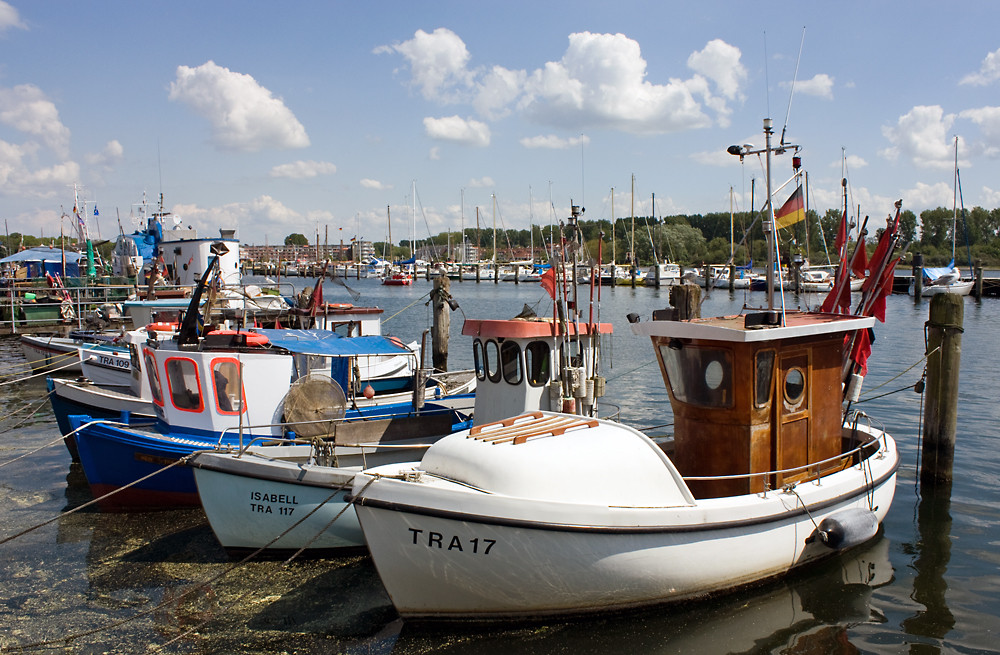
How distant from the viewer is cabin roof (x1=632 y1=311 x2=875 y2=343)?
795 centimetres

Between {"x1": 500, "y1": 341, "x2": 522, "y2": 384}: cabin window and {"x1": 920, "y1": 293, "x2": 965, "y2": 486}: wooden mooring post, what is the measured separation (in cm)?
637

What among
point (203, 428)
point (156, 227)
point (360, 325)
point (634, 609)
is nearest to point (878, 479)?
point (634, 609)

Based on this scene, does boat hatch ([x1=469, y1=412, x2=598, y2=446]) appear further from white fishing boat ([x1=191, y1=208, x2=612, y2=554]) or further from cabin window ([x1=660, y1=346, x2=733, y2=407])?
cabin window ([x1=660, y1=346, x2=733, y2=407])

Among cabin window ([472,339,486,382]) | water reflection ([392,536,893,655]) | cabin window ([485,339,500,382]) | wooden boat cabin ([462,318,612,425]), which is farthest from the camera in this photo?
cabin window ([472,339,486,382])

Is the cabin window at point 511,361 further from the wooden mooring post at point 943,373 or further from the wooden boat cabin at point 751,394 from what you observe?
the wooden mooring post at point 943,373

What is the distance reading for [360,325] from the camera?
19.1 metres

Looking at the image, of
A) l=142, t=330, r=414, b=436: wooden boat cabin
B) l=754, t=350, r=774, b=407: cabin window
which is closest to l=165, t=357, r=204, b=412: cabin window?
l=142, t=330, r=414, b=436: wooden boat cabin

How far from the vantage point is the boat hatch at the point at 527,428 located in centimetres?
773

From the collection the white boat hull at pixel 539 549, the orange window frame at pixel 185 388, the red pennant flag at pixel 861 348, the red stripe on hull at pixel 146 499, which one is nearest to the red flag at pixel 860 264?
the red pennant flag at pixel 861 348

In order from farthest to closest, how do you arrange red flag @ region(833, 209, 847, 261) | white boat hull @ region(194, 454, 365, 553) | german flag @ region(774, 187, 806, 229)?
red flag @ region(833, 209, 847, 261) < german flag @ region(774, 187, 806, 229) < white boat hull @ region(194, 454, 365, 553)

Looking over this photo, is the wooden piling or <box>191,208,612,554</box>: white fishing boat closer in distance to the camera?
<box>191,208,612,554</box>: white fishing boat

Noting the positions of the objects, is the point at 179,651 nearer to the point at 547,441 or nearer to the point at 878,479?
the point at 547,441

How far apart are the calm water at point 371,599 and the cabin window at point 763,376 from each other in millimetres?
2202

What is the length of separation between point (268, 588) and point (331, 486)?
4.66 feet
